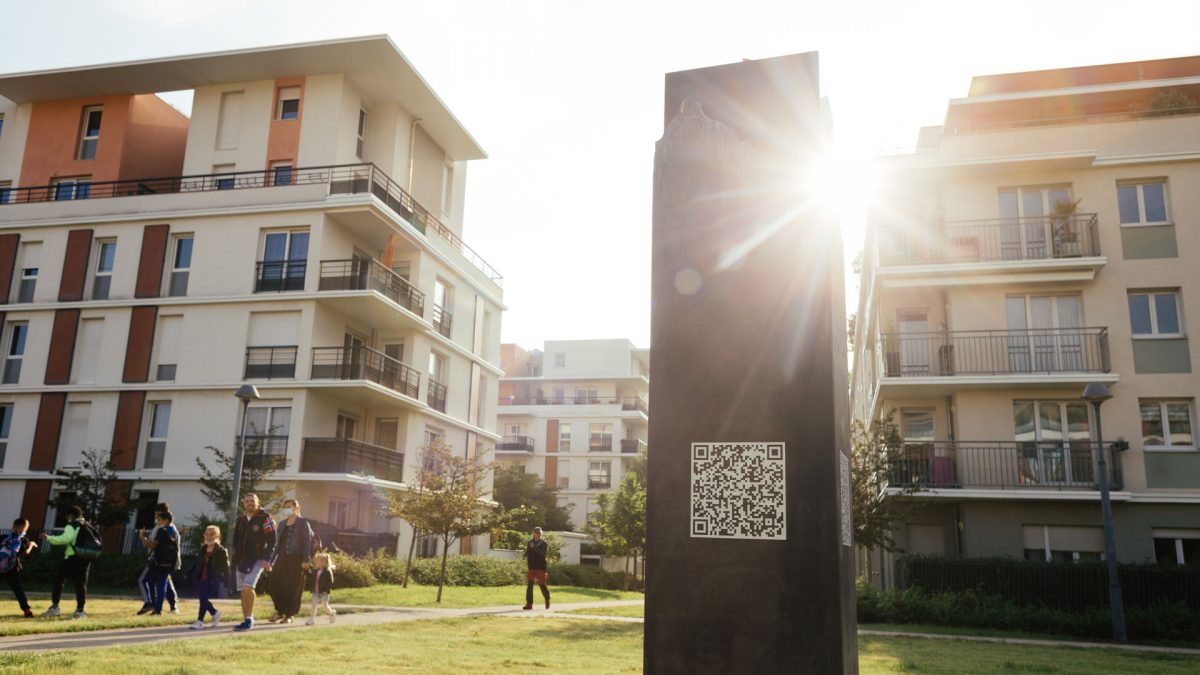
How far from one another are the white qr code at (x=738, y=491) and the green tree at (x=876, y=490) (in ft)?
46.2

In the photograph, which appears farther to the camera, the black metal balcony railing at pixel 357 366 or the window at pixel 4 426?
the window at pixel 4 426

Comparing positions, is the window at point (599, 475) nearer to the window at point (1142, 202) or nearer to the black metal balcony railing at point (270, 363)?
the black metal balcony railing at point (270, 363)

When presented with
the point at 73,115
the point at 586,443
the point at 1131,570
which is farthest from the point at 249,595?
the point at 586,443

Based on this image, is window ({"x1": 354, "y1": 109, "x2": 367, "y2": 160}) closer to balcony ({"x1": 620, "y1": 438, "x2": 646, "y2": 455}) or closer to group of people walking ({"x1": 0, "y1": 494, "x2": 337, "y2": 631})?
group of people walking ({"x1": 0, "y1": 494, "x2": 337, "y2": 631})

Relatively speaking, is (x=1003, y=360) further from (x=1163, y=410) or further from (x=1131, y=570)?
(x=1131, y=570)

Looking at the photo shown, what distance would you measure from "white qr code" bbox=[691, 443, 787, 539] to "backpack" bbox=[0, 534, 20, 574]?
11944 mm

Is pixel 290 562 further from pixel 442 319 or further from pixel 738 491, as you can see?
pixel 442 319

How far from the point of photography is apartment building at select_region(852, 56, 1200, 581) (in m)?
25.2

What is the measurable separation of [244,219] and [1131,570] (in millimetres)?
30513

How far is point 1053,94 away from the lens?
28531 mm

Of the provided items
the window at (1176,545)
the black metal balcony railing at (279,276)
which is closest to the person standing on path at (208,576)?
the black metal balcony railing at (279,276)

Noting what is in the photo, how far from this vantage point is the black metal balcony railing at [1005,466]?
2512 cm

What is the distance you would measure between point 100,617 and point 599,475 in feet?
175

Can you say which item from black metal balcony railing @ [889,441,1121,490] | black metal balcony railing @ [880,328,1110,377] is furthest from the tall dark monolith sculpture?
black metal balcony railing @ [880,328,1110,377]
